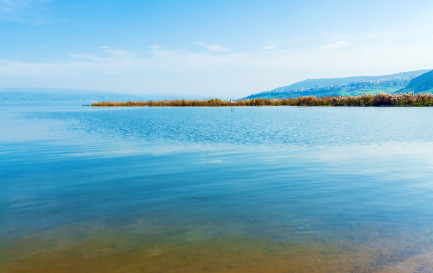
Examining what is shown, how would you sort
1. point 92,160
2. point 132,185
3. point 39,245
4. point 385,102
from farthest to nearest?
point 385,102, point 92,160, point 132,185, point 39,245

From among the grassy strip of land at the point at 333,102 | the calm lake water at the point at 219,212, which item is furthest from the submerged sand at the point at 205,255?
the grassy strip of land at the point at 333,102

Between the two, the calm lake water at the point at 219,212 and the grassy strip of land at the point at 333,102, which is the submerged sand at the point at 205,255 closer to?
the calm lake water at the point at 219,212

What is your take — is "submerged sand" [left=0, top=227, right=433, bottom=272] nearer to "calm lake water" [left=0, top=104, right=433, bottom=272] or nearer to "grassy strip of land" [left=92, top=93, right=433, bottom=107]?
"calm lake water" [left=0, top=104, right=433, bottom=272]

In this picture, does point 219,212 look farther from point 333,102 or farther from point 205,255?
point 333,102

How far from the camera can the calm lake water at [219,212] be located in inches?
238

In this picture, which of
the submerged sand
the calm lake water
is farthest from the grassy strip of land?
the submerged sand

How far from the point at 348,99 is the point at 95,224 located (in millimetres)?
79417

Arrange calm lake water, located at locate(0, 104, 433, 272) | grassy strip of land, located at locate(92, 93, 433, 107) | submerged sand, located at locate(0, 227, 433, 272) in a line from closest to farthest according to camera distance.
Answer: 1. submerged sand, located at locate(0, 227, 433, 272)
2. calm lake water, located at locate(0, 104, 433, 272)
3. grassy strip of land, located at locate(92, 93, 433, 107)

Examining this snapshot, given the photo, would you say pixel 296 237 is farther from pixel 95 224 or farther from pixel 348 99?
pixel 348 99

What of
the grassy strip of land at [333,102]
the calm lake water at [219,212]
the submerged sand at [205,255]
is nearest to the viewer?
the submerged sand at [205,255]

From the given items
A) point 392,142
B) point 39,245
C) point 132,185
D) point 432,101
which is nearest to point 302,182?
point 132,185

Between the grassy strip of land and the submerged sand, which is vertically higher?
the grassy strip of land

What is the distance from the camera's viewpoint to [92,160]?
54.7ft

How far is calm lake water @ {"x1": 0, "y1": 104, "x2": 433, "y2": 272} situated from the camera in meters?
6.05
